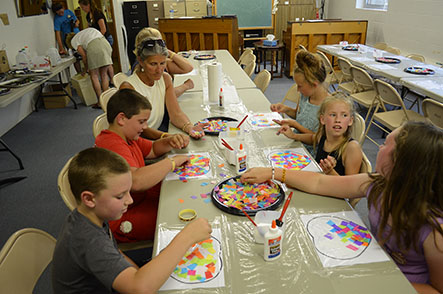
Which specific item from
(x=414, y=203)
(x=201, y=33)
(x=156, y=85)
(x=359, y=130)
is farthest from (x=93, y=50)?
(x=414, y=203)

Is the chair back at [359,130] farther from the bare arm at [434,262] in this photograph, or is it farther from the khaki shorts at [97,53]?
the khaki shorts at [97,53]

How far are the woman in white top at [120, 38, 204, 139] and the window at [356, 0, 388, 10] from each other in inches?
222

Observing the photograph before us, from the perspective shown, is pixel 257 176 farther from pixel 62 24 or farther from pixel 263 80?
pixel 62 24

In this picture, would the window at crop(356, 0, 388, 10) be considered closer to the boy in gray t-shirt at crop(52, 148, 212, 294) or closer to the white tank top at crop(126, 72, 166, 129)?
the white tank top at crop(126, 72, 166, 129)

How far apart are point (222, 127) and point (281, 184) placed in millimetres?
801

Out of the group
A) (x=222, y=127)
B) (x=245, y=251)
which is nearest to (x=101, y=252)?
(x=245, y=251)

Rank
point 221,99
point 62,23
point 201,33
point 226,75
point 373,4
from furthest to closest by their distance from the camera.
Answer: point 373,4, point 62,23, point 201,33, point 226,75, point 221,99

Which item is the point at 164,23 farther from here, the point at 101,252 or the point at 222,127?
the point at 101,252

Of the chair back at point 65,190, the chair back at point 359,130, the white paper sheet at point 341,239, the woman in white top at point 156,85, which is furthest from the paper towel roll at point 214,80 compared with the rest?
the white paper sheet at point 341,239

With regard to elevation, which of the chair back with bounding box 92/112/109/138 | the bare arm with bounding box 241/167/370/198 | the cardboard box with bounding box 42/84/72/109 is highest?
the chair back with bounding box 92/112/109/138

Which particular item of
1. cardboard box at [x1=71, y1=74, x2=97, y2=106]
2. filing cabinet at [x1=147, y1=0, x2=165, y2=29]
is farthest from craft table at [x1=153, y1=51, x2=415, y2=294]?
filing cabinet at [x1=147, y1=0, x2=165, y2=29]

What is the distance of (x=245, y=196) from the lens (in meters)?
1.48

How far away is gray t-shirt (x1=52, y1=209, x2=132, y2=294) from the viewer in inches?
40.6

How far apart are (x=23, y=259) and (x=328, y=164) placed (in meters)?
1.36
